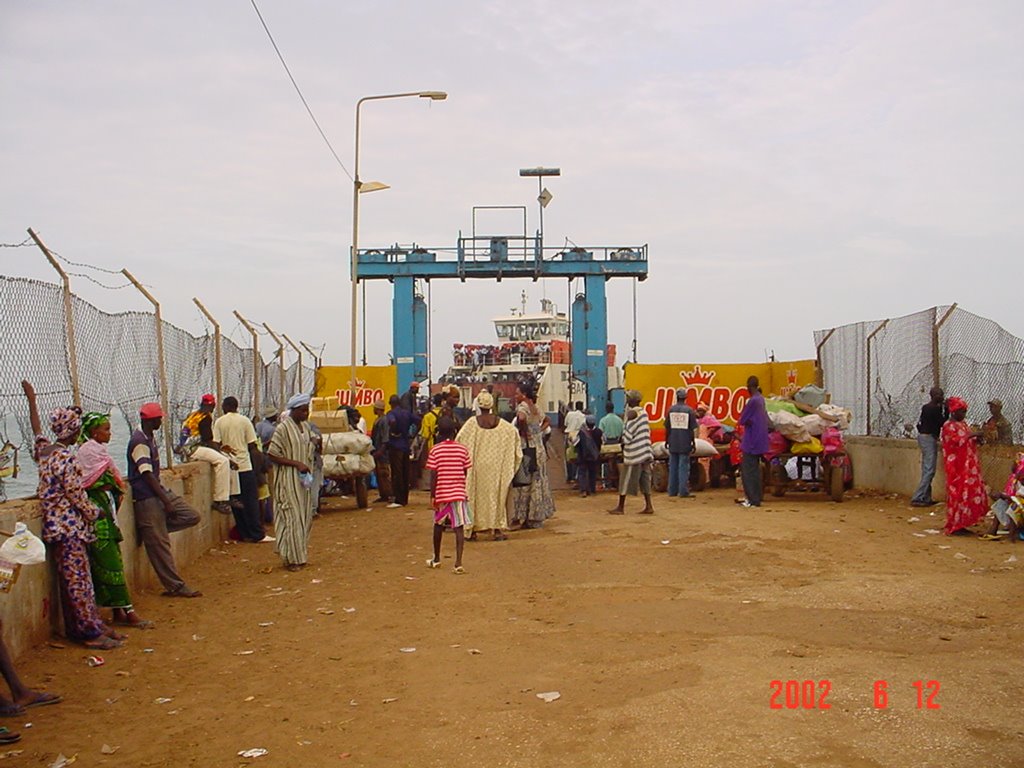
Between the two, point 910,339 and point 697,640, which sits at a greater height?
point 910,339

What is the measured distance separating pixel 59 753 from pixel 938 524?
9988mm

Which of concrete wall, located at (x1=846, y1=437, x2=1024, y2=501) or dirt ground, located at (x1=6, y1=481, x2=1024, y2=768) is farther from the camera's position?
concrete wall, located at (x1=846, y1=437, x2=1024, y2=501)

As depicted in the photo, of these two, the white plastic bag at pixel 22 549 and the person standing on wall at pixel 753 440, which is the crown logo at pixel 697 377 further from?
the white plastic bag at pixel 22 549

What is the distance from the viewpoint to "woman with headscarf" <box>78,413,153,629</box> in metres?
7.68

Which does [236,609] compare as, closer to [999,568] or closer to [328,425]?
[999,568]

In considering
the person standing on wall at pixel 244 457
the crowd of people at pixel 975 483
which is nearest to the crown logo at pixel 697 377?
the crowd of people at pixel 975 483

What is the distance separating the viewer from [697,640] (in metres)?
6.84

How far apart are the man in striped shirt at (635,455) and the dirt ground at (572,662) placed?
10.7ft

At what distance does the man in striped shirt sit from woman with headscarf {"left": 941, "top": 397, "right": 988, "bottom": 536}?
152 inches

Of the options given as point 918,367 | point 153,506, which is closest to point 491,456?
point 153,506

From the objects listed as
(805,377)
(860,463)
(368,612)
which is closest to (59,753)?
(368,612)

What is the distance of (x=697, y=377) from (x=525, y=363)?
21.6 meters

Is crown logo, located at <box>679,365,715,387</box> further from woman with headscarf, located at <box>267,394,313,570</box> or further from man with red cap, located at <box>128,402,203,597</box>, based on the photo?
man with red cap, located at <box>128,402,203,597</box>
